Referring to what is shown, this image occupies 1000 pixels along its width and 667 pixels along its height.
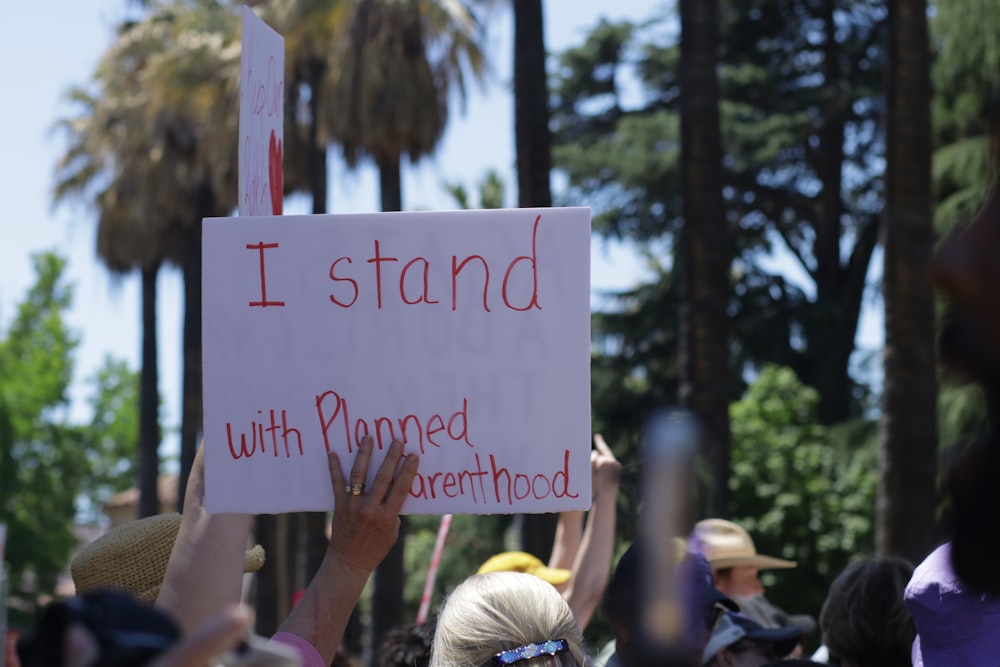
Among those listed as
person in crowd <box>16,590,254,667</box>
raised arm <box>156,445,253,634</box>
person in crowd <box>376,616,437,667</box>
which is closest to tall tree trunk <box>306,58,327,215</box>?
person in crowd <box>376,616,437,667</box>

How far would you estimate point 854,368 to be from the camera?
27250mm

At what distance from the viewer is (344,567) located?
2477 mm

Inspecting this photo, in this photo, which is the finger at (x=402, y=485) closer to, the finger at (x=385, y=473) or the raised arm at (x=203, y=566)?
the finger at (x=385, y=473)

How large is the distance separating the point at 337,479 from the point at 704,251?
268 inches

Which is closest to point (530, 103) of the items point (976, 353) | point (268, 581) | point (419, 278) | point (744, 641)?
point (744, 641)

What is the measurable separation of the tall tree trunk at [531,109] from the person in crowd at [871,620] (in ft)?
23.4

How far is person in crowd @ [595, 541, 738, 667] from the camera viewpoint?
1.72 meters

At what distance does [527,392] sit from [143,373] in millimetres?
25846

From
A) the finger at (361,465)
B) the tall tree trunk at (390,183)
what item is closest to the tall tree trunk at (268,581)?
the tall tree trunk at (390,183)

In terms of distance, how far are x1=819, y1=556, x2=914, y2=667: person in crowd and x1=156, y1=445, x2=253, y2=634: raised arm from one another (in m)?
1.53

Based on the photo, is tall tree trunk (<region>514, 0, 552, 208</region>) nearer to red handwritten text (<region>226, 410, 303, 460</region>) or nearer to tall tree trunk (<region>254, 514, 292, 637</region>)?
red handwritten text (<region>226, 410, 303, 460</region>)

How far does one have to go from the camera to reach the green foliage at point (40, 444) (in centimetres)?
3647

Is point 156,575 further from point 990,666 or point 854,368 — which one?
point 854,368

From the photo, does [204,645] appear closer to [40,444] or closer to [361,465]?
[361,465]
